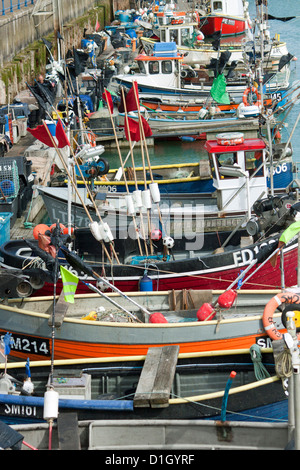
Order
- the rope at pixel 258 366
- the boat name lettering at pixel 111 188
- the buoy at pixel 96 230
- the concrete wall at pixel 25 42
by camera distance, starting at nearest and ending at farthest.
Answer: the rope at pixel 258 366 → the buoy at pixel 96 230 → the boat name lettering at pixel 111 188 → the concrete wall at pixel 25 42

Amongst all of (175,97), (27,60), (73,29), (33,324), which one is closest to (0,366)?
(33,324)

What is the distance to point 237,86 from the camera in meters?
30.4

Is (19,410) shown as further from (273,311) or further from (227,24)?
(227,24)

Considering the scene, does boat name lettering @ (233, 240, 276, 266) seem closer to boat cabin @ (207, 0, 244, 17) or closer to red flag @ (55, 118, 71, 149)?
red flag @ (55, 118, 71, 149)

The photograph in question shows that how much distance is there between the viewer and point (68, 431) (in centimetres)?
946

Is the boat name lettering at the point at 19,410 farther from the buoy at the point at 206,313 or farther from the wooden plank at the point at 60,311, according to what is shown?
the buoy at the point at 206,313

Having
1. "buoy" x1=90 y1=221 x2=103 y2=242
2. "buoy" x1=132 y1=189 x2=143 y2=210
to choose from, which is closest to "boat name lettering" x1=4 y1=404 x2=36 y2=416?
"buoy" x1=90 y1=221 x2=103 y2=242

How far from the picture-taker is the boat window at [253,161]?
16.2m

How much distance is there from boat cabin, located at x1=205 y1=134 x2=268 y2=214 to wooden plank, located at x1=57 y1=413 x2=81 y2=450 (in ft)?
24.7

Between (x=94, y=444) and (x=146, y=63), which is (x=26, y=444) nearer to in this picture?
(x=94, y=444)

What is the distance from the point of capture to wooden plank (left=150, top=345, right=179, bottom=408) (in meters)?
9.95

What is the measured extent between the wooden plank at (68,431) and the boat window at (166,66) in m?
21.5

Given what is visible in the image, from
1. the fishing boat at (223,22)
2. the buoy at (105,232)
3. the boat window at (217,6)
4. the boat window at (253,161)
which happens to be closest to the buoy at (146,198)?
the buoy at (105,232)

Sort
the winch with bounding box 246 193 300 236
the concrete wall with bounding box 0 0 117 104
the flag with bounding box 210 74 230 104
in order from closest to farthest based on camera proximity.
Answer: the winch with bounding box 246 193 300 236 → the flag with bounding box 210 74 230 104 → the concrete wall with bounding box 0 0 117 104
